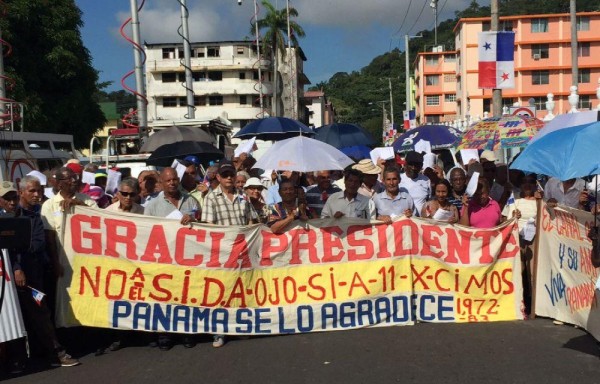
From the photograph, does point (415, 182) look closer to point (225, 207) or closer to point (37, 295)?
point (225, 207)

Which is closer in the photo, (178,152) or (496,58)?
(178,152)

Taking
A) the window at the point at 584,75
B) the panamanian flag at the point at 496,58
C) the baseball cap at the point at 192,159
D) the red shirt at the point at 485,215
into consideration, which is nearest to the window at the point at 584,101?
the window at the point at 584,75

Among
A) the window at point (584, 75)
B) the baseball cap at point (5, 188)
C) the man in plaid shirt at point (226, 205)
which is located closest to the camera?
the baseball cap at point (5, 188)

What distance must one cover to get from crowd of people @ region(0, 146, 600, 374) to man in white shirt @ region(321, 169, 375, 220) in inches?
0.4

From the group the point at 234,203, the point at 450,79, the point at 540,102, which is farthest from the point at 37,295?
the point at 450,79

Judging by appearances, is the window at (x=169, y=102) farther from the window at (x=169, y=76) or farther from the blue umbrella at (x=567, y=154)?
the blue umbrella at (x=567, y=154)

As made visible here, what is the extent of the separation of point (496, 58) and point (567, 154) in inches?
399

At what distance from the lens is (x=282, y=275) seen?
282 inches

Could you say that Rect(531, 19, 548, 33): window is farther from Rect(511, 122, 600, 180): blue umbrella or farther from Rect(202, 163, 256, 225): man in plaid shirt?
Rect(202, 163, 256, 225): man in plaid shirt

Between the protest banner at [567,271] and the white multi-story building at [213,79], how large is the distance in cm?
6165

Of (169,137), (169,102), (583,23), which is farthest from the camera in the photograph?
(583,23)

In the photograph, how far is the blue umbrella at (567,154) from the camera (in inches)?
219

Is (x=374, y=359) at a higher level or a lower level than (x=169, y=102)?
lower

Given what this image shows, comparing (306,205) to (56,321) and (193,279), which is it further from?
(56,321)
